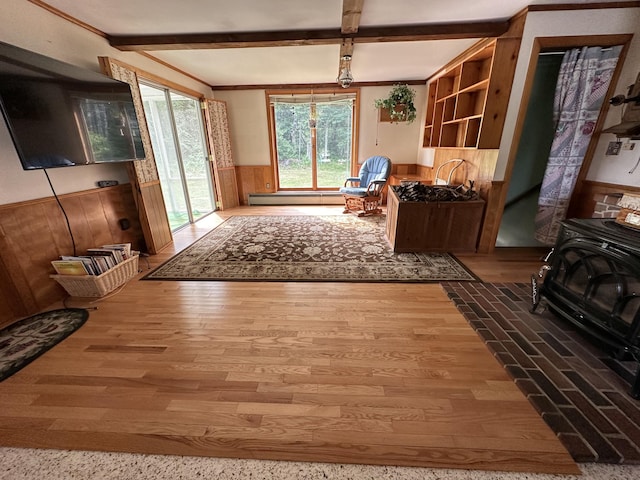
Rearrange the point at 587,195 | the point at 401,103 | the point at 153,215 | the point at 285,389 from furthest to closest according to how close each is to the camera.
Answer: the point at 401,103
the point at 153,215
the point at 587,195
the point at 285,389

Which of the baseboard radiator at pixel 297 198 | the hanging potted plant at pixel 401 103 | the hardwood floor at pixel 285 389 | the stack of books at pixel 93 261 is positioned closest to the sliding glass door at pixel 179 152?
the baseboard radiator at pixel 297 198

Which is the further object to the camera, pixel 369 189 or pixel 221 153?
pixel 221 153

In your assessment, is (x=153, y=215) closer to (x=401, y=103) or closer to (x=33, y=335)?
(x=33, y=335)

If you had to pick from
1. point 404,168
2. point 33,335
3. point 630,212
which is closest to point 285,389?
point 33,335

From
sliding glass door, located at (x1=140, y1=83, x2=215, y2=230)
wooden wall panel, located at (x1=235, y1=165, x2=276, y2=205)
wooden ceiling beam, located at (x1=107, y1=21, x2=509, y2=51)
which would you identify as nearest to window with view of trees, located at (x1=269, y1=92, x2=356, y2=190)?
wooden wall panel, located at (x1=235, y1=165, x2=276, y2=205)

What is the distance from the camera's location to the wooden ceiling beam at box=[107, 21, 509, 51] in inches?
97.0

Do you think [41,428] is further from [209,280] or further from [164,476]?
[209,280]

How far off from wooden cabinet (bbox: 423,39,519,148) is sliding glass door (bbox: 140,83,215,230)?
399cm

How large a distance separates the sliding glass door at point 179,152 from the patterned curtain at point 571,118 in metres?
4.61

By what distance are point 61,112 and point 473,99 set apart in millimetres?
4230

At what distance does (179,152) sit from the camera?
3.97 meters

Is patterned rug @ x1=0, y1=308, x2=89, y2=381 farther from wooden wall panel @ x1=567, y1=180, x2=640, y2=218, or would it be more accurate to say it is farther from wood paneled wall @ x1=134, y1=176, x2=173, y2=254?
wooden wall panel @ x1=567, y1=180, x2=640, y2=218

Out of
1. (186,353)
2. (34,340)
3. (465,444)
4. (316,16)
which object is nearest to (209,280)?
(186,353)

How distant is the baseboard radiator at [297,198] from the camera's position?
5.48 metres
